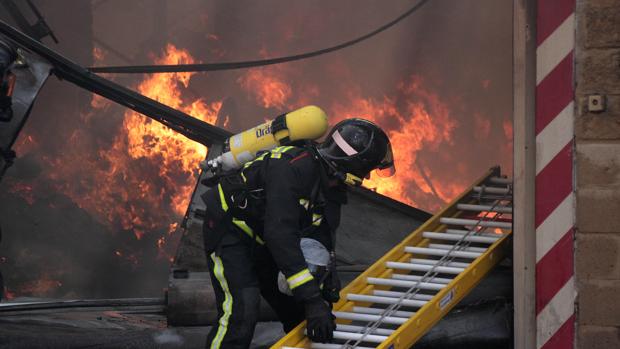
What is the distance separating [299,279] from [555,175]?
3.92 feet

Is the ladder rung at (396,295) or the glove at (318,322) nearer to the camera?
the glove at (318,322)

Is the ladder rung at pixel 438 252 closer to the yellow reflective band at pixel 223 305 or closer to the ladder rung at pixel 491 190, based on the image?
the ladder rung at pixel 491 190

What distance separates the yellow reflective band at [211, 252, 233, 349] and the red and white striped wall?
57.6 inches

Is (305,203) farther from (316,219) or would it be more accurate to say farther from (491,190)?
(491,190)

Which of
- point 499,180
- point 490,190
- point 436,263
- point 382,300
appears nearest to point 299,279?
point 382,300

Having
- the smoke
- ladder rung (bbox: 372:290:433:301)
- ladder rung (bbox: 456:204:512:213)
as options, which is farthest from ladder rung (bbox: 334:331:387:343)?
the smoke

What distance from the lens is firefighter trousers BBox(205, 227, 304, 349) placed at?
3.92m

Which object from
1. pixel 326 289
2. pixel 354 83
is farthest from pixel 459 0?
pixel 326 289

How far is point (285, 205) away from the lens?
3.75 meters

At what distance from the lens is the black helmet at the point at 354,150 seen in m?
4.07

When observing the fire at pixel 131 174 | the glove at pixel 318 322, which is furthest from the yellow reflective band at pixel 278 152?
the fire at pixel 131 174

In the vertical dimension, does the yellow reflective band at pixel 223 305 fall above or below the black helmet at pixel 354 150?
below

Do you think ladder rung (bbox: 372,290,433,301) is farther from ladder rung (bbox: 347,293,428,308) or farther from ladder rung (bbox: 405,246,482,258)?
ladder rung (bbox: 405,246,482,258)

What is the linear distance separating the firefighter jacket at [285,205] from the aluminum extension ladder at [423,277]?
0.93 feet
